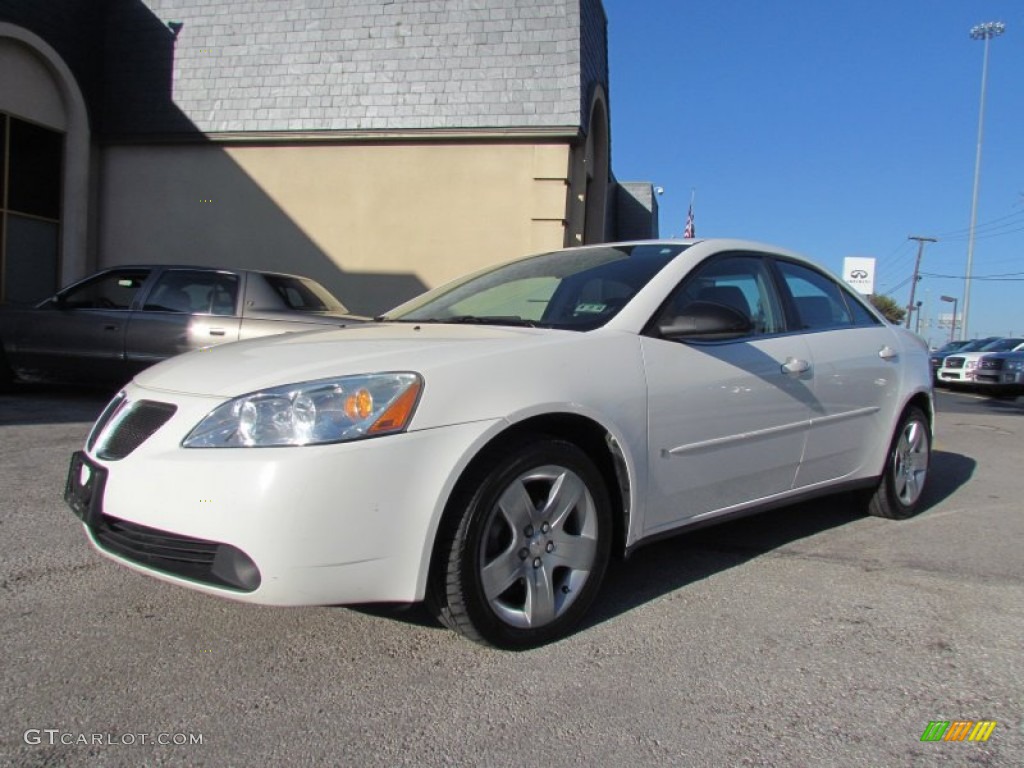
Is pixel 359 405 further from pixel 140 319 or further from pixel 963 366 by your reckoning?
pixel 963 366

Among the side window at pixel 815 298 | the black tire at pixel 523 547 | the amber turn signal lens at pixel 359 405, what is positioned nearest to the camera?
the amber turn signal lens at pixel 359 405

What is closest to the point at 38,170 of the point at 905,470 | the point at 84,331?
the point at 84,331

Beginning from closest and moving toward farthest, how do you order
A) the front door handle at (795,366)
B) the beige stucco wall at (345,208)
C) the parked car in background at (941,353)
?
1. the front door handle at (795,366)
2. the beige stucco wall at (345,208)
3. the parked car in background at (941,353)

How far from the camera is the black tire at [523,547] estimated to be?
2.52 meters

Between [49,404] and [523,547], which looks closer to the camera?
[523,547]

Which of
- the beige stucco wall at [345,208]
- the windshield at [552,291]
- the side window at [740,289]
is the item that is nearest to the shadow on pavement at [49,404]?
the windshield at [552,291]

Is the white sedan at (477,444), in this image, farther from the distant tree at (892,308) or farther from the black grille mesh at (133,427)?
the distant tree at (892,308)

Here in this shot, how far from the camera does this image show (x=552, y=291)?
369 centimetres

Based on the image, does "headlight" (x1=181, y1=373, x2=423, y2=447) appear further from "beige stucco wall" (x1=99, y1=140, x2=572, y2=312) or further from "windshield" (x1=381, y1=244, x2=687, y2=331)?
"beige stucco wall" (x1=99, y1=140, x2=572, y2=312)

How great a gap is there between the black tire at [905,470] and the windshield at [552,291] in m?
2.07

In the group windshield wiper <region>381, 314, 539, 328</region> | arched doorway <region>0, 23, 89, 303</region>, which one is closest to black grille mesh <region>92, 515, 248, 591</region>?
windshield wiper <region>381, 314, 539, 328</region>

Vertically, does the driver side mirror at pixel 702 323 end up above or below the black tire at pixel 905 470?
above

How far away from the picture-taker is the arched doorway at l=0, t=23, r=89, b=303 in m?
12.0

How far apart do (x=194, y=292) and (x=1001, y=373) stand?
16494 millimetres
